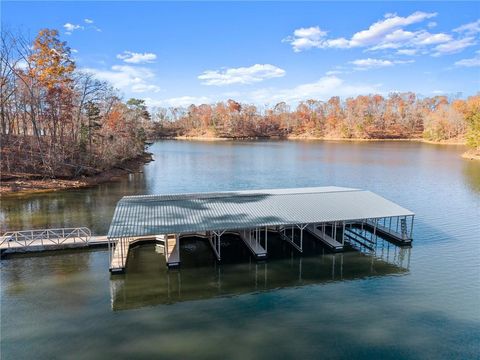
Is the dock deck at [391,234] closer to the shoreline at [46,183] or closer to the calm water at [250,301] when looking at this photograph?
the calm water at [250,301]

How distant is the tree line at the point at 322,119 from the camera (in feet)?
384

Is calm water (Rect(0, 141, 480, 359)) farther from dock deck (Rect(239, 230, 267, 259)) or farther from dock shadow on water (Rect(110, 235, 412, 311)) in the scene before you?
dock deck (Rect(239, 230, 267, 259))

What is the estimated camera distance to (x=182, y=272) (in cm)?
1756

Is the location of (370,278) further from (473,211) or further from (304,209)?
(473,211)

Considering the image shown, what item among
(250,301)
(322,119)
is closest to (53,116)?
(250,301)

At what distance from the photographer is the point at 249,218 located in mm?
19594

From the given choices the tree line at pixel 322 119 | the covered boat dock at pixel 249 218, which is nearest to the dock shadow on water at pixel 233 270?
the covered boat dock at pixel 249 218

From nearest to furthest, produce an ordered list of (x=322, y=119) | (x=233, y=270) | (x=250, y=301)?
1. (x=250, y=301)
2. (x=233, y=270)
3. (x=322, y=119)

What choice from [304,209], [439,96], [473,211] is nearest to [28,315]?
[304,209]

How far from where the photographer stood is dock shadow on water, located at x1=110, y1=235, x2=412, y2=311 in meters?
15.7

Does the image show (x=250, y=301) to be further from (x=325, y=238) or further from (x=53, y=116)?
(x=53, y=116)

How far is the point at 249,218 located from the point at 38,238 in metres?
12.6

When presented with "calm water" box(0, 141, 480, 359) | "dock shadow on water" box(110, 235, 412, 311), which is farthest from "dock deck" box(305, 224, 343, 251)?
"calm water" box(0, 141, 480, 359)

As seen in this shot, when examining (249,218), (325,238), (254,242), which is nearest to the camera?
(249,218)
